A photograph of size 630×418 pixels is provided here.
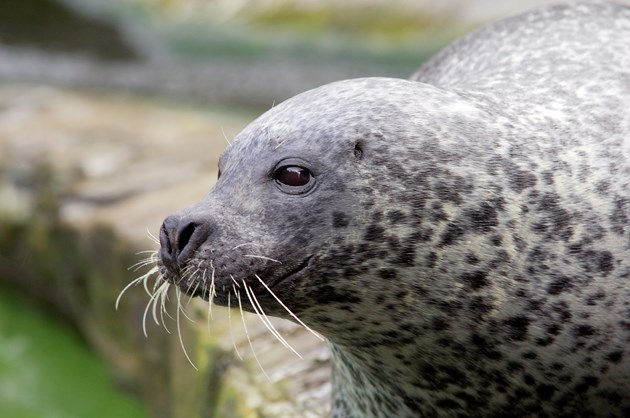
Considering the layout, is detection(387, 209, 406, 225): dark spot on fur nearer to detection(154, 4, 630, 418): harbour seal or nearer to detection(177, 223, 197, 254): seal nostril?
detection(154, 4, 630, 418): harbour seal

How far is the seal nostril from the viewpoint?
368 cm

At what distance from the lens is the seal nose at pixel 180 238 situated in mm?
3672

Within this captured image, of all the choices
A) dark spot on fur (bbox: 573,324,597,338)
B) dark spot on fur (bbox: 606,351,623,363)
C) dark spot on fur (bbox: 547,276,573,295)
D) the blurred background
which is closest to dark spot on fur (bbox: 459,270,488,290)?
dark spot on fur (bbox: 547,276,573,295)

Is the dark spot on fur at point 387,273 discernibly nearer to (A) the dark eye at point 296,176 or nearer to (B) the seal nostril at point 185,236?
(A) the dark eye at point 296,176

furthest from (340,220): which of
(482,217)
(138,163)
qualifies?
(138,163)

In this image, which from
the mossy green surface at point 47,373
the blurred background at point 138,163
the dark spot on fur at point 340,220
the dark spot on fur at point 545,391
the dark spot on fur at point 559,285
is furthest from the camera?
the mossy green surface at point 47,373

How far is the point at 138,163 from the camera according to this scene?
752cm

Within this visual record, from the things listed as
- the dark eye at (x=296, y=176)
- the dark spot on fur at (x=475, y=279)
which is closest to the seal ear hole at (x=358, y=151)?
the dark eye at (x=296, y=176)

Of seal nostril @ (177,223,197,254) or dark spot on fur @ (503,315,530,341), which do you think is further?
dark spot on fur @ (503,315,530,341)

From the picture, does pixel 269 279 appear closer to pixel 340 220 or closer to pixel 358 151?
pixel 340 220

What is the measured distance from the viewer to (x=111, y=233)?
6.59 m

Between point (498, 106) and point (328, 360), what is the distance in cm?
168

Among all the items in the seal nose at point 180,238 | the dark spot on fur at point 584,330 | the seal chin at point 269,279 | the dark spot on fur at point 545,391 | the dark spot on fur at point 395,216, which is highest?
the dark spot on fur at point 395,216

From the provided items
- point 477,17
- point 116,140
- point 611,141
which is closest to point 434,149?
point 611,141
